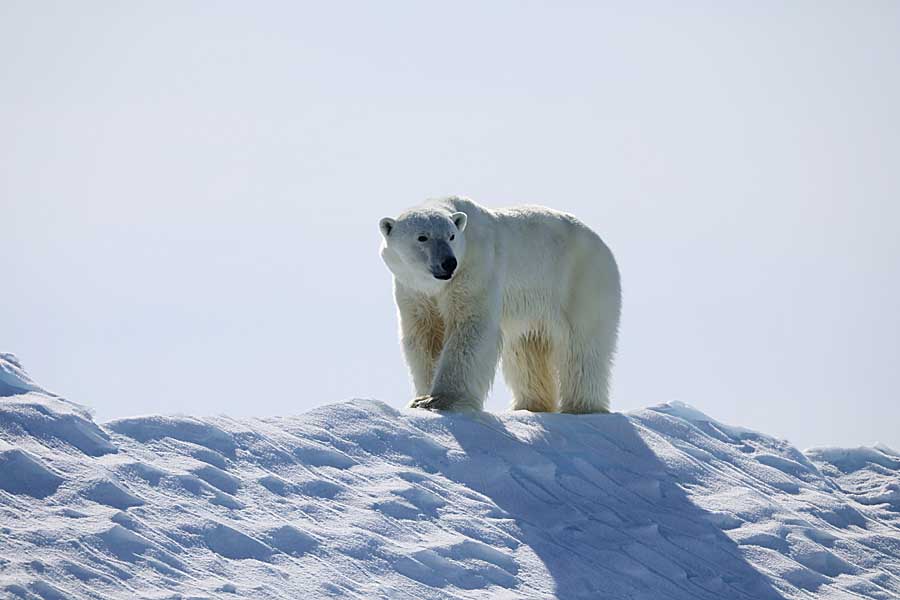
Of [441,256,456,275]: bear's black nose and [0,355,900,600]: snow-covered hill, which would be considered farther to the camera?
[441,256,456,275]: bear's black nose

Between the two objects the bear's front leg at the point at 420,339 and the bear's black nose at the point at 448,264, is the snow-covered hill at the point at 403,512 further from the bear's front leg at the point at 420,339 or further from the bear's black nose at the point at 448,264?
the bear's black nose at the point at 448,264

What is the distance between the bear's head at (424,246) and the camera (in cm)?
909

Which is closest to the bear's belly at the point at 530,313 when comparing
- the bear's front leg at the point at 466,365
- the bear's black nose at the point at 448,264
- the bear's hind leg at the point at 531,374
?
the bear's hind leg at the point at 531,374

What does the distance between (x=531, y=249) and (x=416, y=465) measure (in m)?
2.89

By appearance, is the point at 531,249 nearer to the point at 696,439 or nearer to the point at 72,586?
the point at 696,439

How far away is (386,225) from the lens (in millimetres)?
9516

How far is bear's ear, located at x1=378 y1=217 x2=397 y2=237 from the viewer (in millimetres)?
9469

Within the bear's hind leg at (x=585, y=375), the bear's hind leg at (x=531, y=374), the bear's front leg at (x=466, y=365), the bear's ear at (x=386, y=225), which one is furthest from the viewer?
the bear's hind leg at (x=531, y=374)

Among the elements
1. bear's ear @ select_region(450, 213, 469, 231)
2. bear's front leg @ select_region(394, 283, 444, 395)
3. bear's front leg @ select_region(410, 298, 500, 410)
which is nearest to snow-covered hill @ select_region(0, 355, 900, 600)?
bear's front leg @ select_region(410, 298, 500, 410)

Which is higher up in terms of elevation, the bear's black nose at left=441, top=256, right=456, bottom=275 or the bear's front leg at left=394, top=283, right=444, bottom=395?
the bear's black nose at left=441, top=256, right=456, bottom=275

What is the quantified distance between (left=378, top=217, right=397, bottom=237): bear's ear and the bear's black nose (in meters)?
0.66

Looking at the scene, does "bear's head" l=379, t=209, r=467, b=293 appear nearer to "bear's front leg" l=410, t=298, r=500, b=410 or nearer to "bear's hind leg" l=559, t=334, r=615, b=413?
"bear's front leg" l=410, t=298, r=500, b=410

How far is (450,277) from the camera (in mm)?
9109

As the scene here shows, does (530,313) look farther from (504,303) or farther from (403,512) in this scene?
(403,512)
